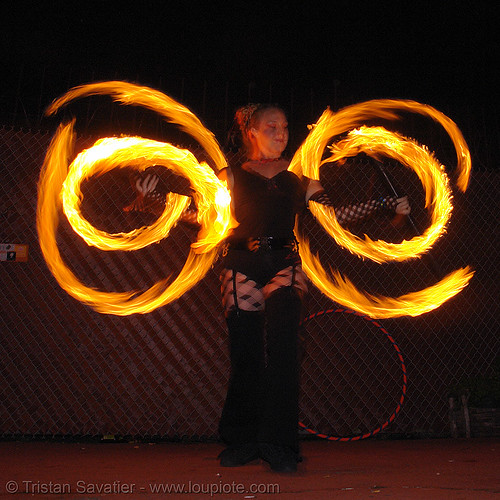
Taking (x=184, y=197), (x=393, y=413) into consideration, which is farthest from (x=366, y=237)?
(x=393, y=413)

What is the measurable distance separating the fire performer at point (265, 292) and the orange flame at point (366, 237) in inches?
31.3

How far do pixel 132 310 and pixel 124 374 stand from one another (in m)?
0.62

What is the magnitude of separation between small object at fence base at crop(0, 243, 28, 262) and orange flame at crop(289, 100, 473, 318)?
7.38 ft

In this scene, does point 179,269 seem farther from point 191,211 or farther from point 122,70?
point 122,70

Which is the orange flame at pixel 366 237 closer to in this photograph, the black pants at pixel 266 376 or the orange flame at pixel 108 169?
the orange flame at pixel 108 169

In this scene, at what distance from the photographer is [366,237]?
168 inches

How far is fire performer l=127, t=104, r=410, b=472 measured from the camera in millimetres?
3115

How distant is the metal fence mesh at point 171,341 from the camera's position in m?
4.54

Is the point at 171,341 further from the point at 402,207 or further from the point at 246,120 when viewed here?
the point at 402,207

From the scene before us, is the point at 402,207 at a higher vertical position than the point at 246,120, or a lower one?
lower

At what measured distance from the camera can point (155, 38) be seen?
7.85 meters

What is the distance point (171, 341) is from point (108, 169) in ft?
5.01

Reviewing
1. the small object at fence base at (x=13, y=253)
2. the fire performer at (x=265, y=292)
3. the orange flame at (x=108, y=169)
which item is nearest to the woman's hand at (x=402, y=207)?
the fire performer at (x=265, y=292)

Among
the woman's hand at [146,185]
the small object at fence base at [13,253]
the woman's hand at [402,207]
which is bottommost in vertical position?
the small object at fence base at [13,253]
